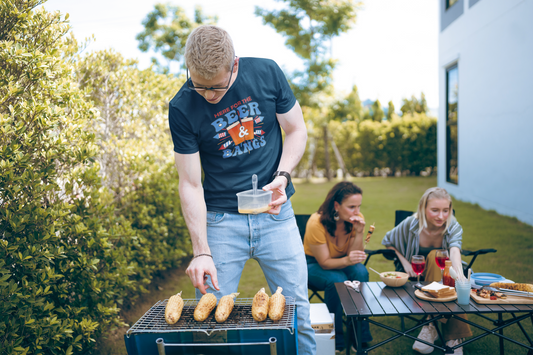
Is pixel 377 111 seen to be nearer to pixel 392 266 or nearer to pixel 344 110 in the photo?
pixel 344 110

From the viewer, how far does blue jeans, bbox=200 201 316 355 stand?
2.02 m

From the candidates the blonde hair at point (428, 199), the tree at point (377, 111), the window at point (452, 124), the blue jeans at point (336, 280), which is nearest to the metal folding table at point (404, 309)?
the blue jeans at point (336, 280)

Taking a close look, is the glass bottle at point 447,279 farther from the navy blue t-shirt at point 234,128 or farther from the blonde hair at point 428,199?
the navy blue t-shirt at point 234,128

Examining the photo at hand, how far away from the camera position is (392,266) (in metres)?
5.27

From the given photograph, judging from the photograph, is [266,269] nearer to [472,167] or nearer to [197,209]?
[197,209]


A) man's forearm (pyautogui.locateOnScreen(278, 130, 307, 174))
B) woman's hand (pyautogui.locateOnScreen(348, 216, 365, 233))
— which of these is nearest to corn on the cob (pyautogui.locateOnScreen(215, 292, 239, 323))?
man's forearm (pyautogui.locateOnScreen(278, 130, 307, 174))

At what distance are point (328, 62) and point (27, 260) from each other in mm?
15384

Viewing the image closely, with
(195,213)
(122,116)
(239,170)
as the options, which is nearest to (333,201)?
(239,170)

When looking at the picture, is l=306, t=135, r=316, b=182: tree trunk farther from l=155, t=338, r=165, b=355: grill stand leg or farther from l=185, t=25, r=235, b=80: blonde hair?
l=155, t=338, r=165, b=355: grill stand leg

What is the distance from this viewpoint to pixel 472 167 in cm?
963

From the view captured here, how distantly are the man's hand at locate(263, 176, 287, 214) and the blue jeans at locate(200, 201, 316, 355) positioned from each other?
0.16 metres

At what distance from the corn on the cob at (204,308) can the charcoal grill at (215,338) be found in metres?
0.03

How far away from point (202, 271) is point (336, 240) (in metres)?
2.22

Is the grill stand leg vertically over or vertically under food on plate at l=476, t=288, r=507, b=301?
over
